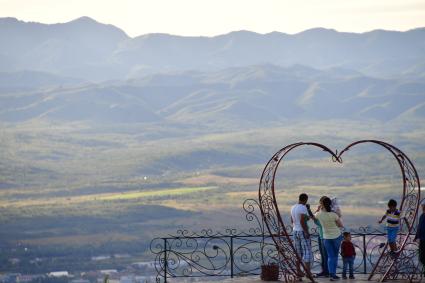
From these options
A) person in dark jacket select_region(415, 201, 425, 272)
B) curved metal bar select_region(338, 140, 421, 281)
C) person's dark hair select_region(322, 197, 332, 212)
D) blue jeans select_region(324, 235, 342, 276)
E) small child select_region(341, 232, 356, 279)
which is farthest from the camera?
small child select_region(341, 232, 356, 279)

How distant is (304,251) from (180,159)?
15352cm

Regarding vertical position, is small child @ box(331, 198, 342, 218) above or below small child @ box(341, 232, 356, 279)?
Answer: above

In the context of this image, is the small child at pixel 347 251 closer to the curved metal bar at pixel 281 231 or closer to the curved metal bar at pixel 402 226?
the curved metal bar at pixel 402 226

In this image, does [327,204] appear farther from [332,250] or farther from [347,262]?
[347,262]

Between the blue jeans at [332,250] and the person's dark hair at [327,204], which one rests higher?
the person's dark hair at [327,204]

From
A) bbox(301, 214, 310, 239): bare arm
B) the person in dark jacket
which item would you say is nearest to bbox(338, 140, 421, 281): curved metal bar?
the person in dark jacket

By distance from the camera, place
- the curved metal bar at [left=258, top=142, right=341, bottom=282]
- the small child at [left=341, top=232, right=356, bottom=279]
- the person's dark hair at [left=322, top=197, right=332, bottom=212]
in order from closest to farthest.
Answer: the person's dark hair at [left=322, top=197, right=332, bottom=212]
the curved metal bar at [left=258, top=142, right=341, bottom=282]
the small child at [left=341, top=232, right=356, bottom=279]

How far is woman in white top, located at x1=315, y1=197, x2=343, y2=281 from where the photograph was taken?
66.2 ft

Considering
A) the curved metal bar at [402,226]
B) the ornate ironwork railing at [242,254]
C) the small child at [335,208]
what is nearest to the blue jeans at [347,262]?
the ornate ironwork railing at [242,254]

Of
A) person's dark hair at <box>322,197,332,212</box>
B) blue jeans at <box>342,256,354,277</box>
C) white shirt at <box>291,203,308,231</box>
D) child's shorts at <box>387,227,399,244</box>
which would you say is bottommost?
blue jeans at <box>342,256,354,277</box>

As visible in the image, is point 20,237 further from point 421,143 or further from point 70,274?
point 421,143

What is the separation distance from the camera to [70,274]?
264 ft

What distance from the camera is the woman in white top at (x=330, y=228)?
20.2 m

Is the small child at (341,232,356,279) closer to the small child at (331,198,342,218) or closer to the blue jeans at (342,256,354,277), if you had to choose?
the blue jeans at (342,256,354,277)
